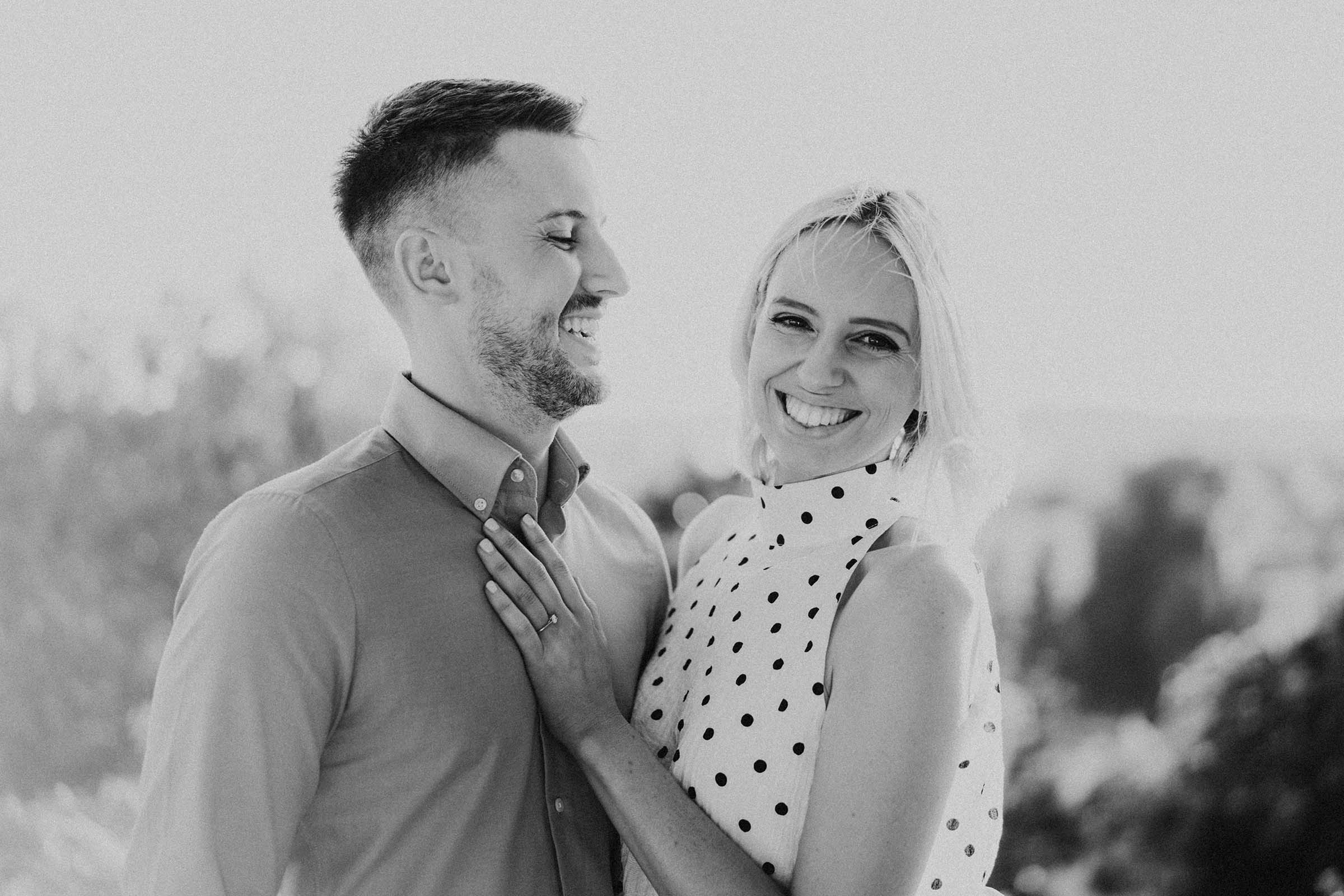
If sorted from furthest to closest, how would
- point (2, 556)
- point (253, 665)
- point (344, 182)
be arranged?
point (2, 556) → point (344, 182) → point (253, 665)

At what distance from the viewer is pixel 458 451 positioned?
1.54 metres

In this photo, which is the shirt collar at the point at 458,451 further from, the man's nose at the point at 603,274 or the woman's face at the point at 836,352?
the woman's face at the point at 836,352

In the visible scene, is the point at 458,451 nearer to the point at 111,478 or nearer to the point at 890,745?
the point at 890,745

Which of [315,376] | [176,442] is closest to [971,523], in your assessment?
[315,376]

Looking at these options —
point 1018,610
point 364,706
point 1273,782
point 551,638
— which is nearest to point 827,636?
point 551,638

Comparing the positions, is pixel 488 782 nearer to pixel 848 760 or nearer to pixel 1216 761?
pixel 848 760

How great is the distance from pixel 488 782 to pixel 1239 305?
96.4 inches

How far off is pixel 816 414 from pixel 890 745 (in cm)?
48

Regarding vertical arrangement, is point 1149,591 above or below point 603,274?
below

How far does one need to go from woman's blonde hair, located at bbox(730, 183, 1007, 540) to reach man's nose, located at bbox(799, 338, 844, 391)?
115mm

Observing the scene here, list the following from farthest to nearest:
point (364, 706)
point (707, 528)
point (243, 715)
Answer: point (707, 528)
point (364, 706)
point (243, 715)

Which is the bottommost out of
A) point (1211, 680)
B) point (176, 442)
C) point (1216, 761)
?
point (1216, 761)

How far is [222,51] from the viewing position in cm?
317

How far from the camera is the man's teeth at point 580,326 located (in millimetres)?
1623
